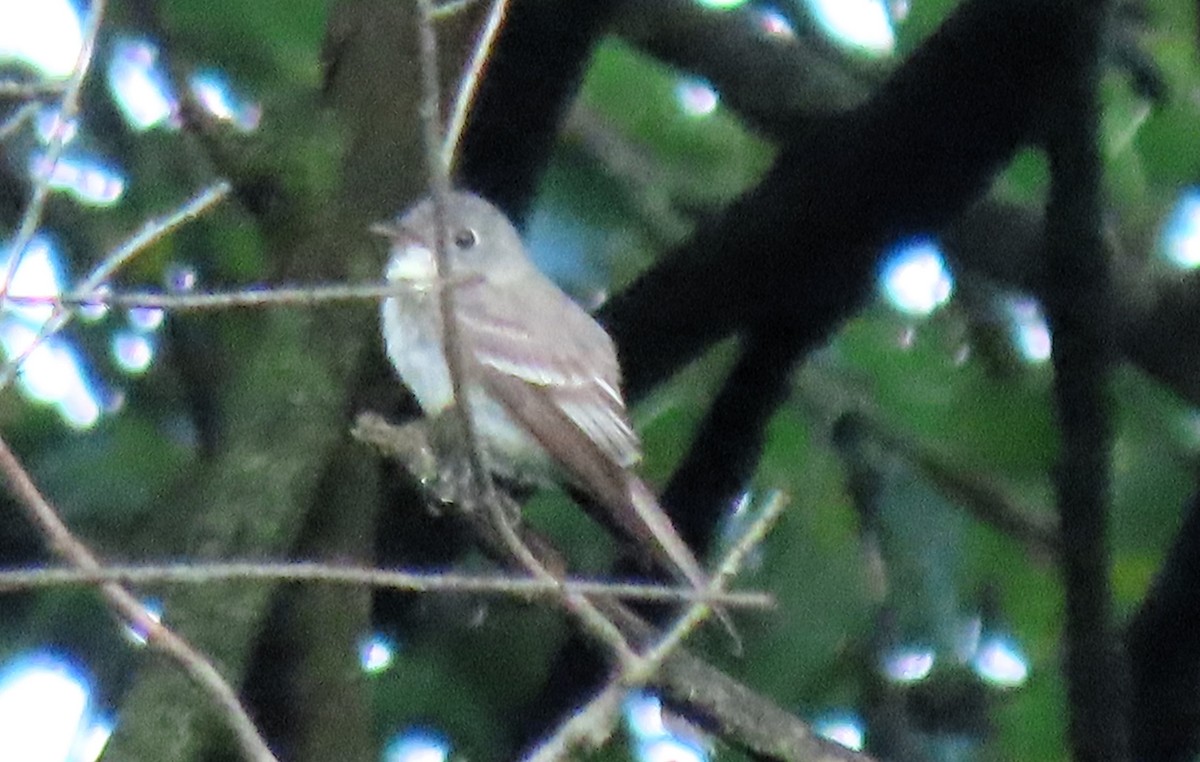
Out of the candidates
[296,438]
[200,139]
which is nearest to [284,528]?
[296,438]

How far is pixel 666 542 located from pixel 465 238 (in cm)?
126

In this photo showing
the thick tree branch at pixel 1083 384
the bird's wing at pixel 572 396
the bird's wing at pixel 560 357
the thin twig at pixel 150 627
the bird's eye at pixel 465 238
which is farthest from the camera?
the bird's eye at pixel 465 238

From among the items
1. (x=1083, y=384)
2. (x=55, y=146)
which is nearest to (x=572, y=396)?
(x=1083, y=384)

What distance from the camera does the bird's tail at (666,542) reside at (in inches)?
168

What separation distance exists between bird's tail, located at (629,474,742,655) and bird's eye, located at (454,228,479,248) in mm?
922

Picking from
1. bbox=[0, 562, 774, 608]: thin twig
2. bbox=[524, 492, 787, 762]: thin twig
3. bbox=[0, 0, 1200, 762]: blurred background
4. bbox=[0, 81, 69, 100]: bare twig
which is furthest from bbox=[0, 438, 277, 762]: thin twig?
bbox=[0, 0, 1200, 762]: blurred background

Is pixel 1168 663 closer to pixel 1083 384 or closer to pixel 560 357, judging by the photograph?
pixel 1083 384

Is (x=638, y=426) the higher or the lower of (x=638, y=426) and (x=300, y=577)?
the lower

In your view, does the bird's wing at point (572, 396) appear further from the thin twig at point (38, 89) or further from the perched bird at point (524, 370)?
the thin twig at point (38, 89)

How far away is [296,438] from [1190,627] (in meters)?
1.85

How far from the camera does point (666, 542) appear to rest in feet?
14.1

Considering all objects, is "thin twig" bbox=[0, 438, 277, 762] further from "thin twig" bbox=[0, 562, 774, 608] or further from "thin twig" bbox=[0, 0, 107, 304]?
"thin twig" bbox=[0, 0, 107, 304]

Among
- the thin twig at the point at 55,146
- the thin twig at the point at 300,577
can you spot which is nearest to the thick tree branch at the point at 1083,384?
the thin twig at the point at 300,577

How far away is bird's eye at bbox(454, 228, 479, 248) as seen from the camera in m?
5.21
